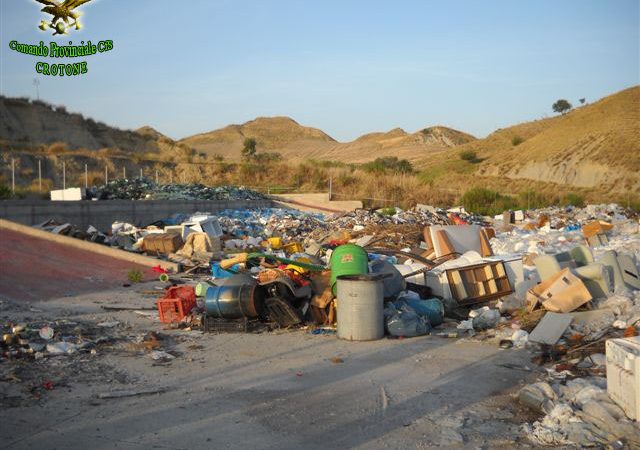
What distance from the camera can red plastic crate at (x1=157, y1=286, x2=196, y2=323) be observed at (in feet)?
33.3

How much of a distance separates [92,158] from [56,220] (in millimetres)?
18790

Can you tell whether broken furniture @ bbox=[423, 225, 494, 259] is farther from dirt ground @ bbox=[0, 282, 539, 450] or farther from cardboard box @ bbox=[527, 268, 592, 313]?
dirt ground @ bbox=[0, 282, 539, 450]

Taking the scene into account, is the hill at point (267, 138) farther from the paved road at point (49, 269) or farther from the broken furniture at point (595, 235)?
the paved road at point (49, 269)

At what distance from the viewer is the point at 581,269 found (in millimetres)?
9852

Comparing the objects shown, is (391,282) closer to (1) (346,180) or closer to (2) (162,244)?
(2) (162,244)

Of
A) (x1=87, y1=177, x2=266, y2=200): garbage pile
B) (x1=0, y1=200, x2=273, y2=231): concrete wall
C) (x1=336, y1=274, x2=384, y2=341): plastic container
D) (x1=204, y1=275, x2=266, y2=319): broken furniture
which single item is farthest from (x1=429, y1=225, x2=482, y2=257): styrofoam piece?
(x1=87, y1=177, x2=266, y2=200): garbage pile

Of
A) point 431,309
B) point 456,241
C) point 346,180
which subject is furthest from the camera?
point 346,180

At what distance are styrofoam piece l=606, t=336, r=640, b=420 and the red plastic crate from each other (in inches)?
250

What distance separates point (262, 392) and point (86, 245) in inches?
491

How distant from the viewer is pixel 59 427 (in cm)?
566

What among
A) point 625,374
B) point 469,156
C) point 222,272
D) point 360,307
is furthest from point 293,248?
point 469,156

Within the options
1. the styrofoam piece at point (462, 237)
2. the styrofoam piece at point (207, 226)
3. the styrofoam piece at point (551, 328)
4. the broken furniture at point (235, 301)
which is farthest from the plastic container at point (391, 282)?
the styrofoam piece at point (207, 226)

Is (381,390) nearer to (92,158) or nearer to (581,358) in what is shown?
(581,358)

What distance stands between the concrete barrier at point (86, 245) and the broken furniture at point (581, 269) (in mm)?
9770
